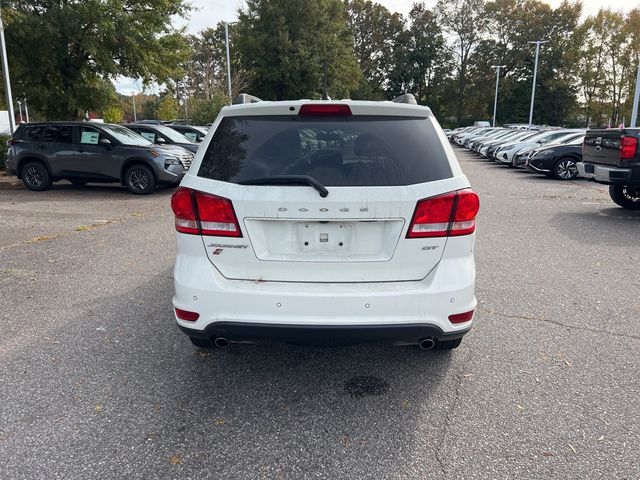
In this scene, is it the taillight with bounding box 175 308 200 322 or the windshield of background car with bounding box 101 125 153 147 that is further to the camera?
the windshield of background car with bounding box 101 125 153 147

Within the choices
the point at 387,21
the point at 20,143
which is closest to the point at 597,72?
the point at 387,21

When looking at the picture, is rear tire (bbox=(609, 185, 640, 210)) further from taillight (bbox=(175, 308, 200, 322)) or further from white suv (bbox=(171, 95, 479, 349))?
taillight (bbox=(175, 308, 200, 322))

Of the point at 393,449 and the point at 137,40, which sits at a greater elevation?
the point at 137,40

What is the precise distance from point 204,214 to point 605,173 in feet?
25.9

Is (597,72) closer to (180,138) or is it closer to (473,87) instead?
(473,87)

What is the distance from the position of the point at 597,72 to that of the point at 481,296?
196ft

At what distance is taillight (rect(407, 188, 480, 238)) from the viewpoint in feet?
8.99

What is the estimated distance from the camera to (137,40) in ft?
53.2

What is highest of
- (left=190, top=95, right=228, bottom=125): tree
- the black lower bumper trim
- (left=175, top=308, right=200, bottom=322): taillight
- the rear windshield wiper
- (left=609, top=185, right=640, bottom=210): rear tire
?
(left=190, top=95, right=228, bottom=125): tree

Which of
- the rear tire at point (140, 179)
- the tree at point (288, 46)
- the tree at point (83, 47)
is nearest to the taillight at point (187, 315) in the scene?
the rear tire at point (140, 179)

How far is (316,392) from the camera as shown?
3164 mm

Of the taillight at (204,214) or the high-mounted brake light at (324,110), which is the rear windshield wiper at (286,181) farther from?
the high-mounted brake light at (324,110)

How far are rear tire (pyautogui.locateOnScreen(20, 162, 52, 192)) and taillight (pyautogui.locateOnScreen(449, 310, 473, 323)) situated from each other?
12.5 metres

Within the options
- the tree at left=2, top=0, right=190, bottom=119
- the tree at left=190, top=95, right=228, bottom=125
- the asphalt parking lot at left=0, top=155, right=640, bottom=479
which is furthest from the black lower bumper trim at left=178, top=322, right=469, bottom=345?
the tree at left=190, top=95, right=228, bottom=125
